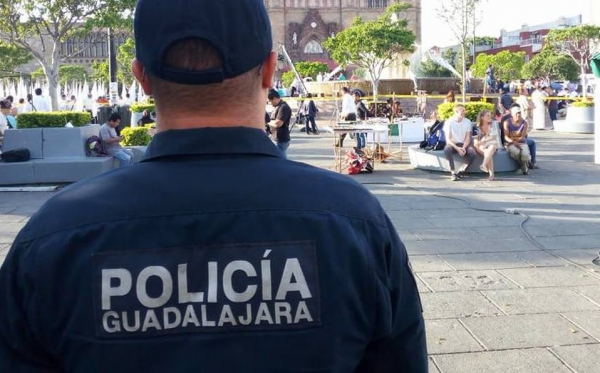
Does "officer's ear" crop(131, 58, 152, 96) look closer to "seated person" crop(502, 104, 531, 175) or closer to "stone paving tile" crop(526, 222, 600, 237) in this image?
"stone paving tile" crop(526, 222, 600, 237)

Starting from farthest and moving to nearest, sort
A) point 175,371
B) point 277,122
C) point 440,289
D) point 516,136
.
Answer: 1. point 516,136
2. point 277,122
3. point 440,289
4. point 175,371

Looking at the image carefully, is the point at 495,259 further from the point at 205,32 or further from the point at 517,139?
the point at 517,139

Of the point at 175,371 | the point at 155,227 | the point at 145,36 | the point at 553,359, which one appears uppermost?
the point at 145,36

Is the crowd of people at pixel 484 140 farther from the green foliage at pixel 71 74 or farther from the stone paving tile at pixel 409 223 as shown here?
the green foliage at pixel 71 74

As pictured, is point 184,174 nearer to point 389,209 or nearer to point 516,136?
point 389,209

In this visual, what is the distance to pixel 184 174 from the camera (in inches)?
58.6

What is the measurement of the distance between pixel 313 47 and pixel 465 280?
8489 cm

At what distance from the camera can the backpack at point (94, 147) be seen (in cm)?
1311

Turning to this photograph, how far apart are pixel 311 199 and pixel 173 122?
323 millimetres

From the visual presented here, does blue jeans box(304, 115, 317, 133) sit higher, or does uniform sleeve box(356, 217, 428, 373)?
blue jeans box(304, 115, 317, 133)

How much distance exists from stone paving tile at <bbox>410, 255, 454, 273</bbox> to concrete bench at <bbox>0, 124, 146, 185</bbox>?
23.1ft

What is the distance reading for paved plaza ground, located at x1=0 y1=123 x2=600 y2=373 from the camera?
4.65 metres

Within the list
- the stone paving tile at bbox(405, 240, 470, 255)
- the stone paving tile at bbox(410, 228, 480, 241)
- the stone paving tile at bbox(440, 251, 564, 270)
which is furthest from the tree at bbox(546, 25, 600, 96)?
the stone paving tile at bbox(440, 251, 564, 270)

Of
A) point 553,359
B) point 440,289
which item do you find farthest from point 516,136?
point 553,359
